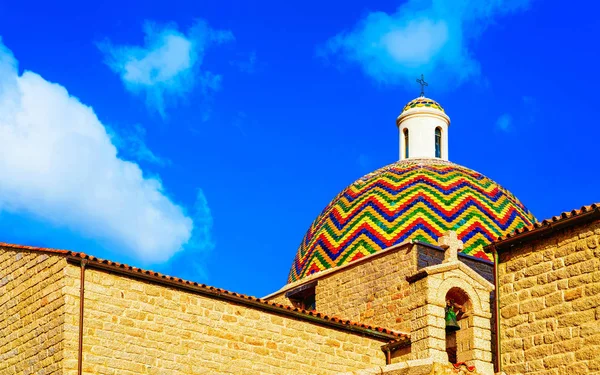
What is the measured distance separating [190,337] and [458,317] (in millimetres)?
4095

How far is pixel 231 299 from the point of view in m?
17.7

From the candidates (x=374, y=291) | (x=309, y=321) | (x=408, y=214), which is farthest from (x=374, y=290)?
(x=309, y=321)

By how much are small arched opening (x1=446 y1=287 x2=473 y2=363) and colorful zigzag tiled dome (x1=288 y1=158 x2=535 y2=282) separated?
6926 mm

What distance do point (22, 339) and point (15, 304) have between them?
0.68 m

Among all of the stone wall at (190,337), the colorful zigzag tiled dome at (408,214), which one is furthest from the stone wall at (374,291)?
the stone wall at (190,337)

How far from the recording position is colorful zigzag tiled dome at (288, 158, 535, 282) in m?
23.5

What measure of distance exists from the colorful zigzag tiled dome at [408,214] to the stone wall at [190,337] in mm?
4879

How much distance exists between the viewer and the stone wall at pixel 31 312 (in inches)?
631

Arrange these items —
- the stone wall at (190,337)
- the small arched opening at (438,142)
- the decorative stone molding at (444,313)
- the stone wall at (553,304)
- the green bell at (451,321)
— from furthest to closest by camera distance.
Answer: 1. the small arched opening at (438,142)
2. the stone wall at (190,337)
3. the green bell at (451,321)
4. the decorative stone molding at (444,313)
5. the stone wall at (553,304)

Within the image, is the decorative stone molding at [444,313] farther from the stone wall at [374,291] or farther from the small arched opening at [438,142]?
the small arched opening at [438,142]

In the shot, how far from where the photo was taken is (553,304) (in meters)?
15.5

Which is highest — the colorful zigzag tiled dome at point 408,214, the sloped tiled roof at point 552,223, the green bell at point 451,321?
the colorful zigzag tiled dome at point 408,214

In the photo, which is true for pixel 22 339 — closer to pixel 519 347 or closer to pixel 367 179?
pixel 519 347

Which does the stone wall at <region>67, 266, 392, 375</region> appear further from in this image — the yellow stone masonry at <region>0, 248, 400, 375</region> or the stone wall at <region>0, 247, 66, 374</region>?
the stone wall at <region>0, 247, 66, 374</region>
